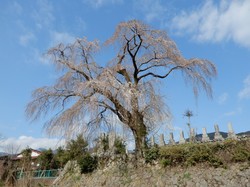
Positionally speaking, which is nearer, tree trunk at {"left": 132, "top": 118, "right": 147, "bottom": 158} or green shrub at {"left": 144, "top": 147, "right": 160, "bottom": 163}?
green shrub at {"left": 144, "top": 147, "right": 160, "bottom": 163}

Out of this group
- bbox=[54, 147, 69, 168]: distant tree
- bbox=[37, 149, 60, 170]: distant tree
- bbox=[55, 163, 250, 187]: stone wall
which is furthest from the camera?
bbox=[37, 149, 60, 170]: distant tree

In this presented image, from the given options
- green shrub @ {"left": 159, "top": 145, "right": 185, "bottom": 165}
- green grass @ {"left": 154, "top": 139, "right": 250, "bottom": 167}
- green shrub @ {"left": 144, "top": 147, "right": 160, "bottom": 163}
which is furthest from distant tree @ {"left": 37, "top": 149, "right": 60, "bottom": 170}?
green shrub @ {"left": 159, "top": 145, "right": 185, "bottom": 165}

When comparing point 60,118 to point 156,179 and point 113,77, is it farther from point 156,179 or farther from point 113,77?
point 156,179

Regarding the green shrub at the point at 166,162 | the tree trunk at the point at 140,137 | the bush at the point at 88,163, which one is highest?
the tree trunk at the point at 140,137

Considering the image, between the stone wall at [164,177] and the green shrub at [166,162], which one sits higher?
the green shrub at [166,162]

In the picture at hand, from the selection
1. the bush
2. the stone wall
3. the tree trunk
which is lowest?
the stone wall

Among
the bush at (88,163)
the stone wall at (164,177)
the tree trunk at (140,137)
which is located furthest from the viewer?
the bush at (88,163)

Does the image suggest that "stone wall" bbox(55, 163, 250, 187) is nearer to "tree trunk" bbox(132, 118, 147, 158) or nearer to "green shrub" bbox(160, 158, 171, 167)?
"green shrub" bbox(160, 158, 171, 167)

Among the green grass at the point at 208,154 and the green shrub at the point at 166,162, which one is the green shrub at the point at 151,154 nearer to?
the green grass at the point at 208,154

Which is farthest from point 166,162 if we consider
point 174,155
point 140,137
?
point 140,137

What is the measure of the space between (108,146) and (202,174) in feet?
15.8

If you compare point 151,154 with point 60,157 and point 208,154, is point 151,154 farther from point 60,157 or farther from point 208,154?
point 60,157

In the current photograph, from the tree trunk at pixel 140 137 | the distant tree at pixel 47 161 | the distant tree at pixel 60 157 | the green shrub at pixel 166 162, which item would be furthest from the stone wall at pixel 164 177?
the distant tree at pixel 47 161

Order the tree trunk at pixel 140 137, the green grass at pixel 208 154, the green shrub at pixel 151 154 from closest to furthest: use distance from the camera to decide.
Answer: the green grass at pixel 208 154, the green shrub at pixel 151 154, the tree trunk at pixel 140 137
